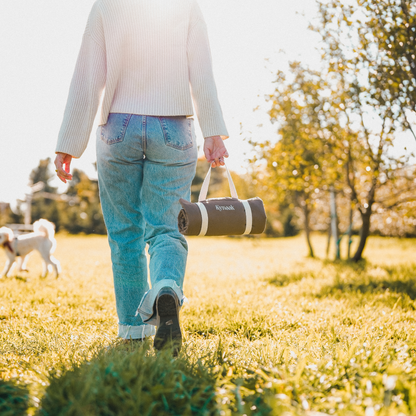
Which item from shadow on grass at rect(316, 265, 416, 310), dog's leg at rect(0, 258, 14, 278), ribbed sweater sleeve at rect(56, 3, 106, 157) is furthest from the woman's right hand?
dog's leg at rect(0, 258, 14, 278)

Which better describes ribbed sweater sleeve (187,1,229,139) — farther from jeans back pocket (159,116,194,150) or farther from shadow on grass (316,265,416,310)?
shadow on grass (316,265,416,310)

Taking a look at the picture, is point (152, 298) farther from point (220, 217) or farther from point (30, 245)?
point (30, 245)

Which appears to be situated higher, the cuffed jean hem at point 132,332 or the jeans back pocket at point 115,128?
the jeans back pocket at point 115,128

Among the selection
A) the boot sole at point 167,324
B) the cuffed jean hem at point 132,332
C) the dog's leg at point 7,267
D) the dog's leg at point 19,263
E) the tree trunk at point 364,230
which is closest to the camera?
the boot sole at point 167,324

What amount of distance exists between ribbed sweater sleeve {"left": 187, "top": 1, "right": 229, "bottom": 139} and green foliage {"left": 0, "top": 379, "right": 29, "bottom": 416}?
5.13 ft

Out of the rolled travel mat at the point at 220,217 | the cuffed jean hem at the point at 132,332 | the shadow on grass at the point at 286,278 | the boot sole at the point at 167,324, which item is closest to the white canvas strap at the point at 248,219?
the rolled travel mat at the point at 220,217

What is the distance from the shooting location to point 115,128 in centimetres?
244

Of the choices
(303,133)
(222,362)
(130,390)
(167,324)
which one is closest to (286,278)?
(303,133)

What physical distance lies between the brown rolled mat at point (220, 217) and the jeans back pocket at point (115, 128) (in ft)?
1.63

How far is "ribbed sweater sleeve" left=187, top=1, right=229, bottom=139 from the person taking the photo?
2.51 meters

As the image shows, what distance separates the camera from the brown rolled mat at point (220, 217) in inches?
89.8

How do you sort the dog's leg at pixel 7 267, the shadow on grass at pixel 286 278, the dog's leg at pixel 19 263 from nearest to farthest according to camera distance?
the shadow on grass at pixel 286 278, the dog's leg at pixel 7 267, the dog's leg at pixel 19 263

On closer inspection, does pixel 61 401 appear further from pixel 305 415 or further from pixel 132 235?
pixel 132 235

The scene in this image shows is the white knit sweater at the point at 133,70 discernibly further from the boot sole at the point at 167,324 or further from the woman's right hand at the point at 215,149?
the boot sole at the point at 167,324
